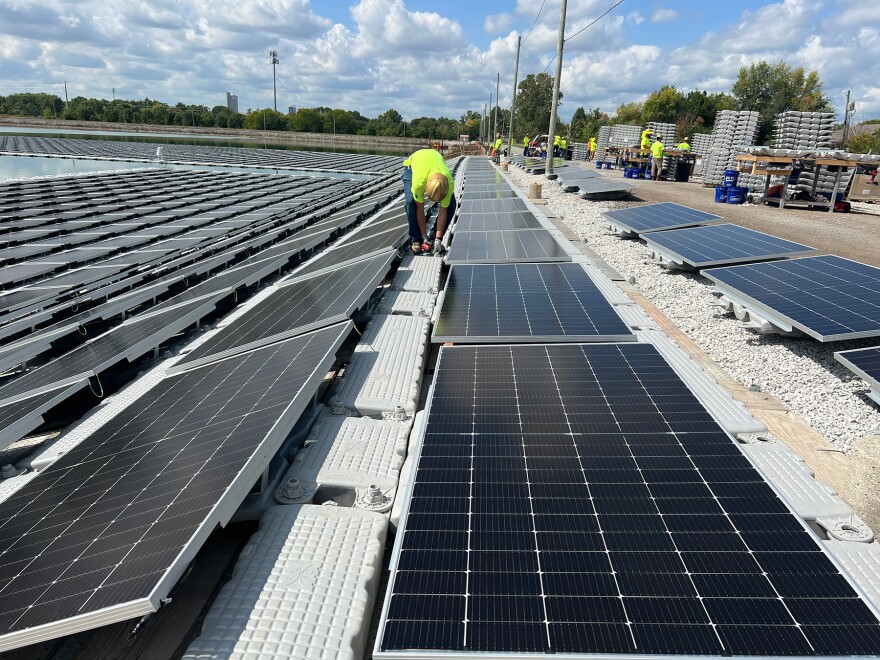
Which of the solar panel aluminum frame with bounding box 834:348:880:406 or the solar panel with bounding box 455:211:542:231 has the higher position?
the solar panel with bounding box 455:211:542:231

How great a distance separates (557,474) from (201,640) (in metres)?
3.13

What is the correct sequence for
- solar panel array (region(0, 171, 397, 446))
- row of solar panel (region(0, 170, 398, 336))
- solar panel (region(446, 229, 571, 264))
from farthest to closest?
1. solar panel (region(446, 229, 571, 264))
2. row of solar panel (region(0, 170, 398, 336))
3. solar panel array (region(0, 171, 397, 446))

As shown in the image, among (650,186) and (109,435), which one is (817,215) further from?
(109,435)

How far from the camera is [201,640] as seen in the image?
3.76 metres

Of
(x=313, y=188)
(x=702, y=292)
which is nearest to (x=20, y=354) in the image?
(x=702, y=292)

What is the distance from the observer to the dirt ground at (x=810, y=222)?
58.3 feet

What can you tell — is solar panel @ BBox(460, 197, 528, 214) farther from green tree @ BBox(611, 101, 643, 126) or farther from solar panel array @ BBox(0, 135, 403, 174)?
green tree @ BBox(611, 101, 643, 126)

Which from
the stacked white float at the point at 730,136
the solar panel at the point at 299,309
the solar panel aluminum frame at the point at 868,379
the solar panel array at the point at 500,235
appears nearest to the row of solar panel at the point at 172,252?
the solar panel at the point at 299,309

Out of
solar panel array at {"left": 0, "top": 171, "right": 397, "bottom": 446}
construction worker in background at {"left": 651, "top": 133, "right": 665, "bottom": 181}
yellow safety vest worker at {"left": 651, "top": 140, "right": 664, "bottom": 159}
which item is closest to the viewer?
solar panel array at {"left": 0, "top": 171, "right": 397, "bottom": 446}

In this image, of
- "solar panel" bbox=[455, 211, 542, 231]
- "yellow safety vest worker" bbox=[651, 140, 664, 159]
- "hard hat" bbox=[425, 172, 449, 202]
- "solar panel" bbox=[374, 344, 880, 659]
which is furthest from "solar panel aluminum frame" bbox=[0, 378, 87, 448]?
"yellow safety vest worker" bbox=[651, 140, 664, 159]

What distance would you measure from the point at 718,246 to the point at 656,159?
30363 mm

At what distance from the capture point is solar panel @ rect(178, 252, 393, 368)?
8.29 m

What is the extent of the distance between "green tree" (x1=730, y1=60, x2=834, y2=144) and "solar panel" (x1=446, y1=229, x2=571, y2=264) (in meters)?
89.0

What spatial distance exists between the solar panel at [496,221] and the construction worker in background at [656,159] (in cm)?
2430
